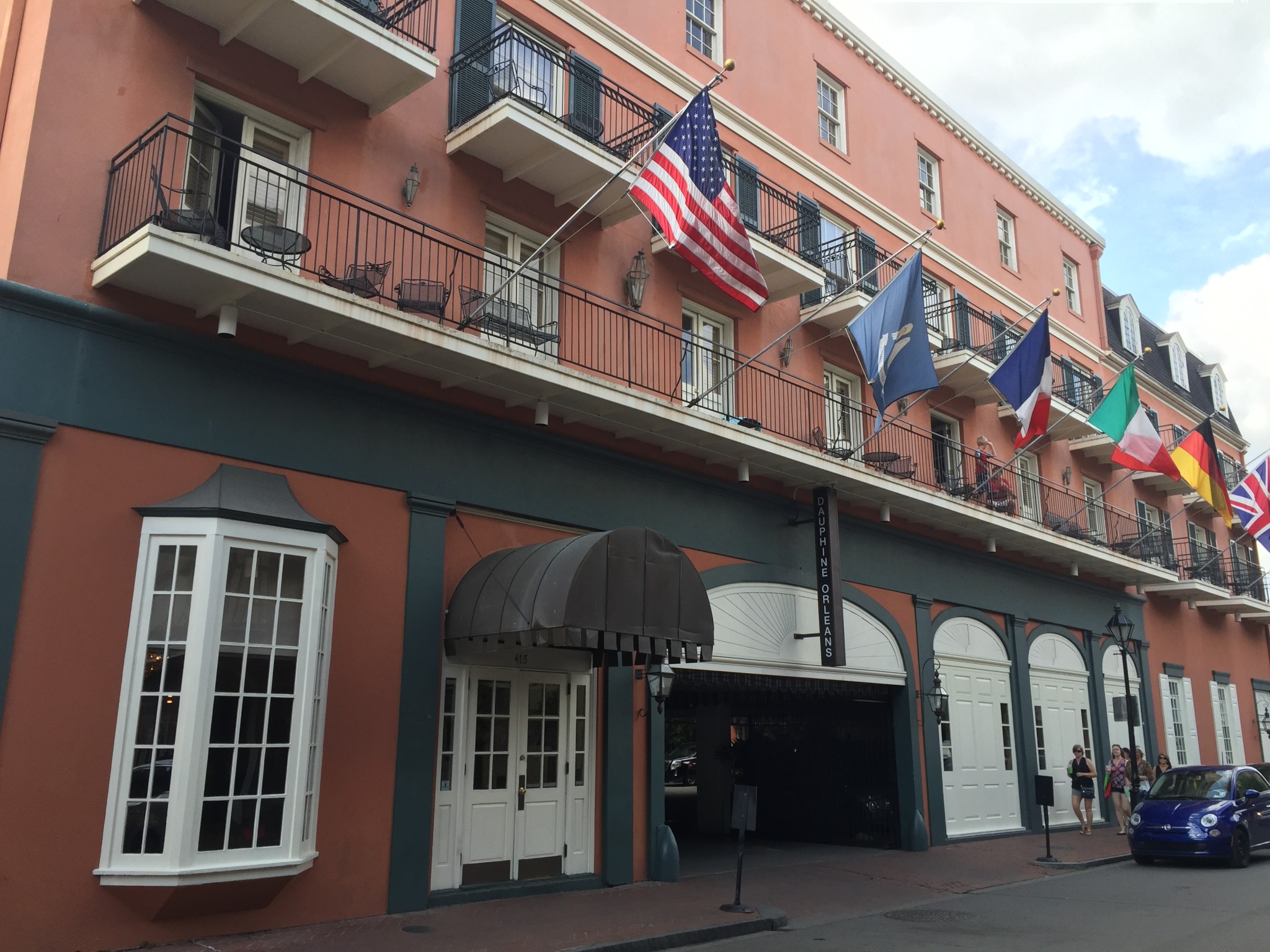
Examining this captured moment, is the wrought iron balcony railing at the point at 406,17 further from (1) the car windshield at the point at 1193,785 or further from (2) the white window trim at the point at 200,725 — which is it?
(1) the car windshield at the point at 1193,785

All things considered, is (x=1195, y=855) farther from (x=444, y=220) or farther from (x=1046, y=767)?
(x=444, y=220)

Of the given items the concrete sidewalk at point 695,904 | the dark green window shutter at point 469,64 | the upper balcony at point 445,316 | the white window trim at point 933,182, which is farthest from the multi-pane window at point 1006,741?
the dark green window shutter at point 469,64

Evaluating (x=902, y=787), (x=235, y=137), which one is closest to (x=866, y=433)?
(x=902, y=787)

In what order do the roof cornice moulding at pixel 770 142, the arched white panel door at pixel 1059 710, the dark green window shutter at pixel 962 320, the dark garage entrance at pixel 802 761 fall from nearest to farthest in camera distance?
the roof cornice moulding at pixel 770 142
the dark garage entrance at pixel 802 761
the dark green window shutter at pixel 962 320
the arched white panel door at pixel 1059 710

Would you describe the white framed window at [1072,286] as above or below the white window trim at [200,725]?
above

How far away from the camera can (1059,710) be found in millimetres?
21828

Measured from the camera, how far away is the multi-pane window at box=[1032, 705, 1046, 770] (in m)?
20.9

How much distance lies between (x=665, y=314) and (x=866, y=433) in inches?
197

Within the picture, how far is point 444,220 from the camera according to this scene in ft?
40.6

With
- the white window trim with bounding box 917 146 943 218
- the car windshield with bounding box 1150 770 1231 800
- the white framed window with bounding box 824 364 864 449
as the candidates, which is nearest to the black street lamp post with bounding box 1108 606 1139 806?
the car windshield with bounding box 1150 770 1231 800

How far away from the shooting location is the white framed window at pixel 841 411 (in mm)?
17297

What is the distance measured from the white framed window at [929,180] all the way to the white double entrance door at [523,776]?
14665mm

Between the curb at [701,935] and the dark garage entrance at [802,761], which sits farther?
the dark garage entrance at [802,761]

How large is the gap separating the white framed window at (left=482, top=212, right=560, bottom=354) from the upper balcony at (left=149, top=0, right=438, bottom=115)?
7.01 feet
